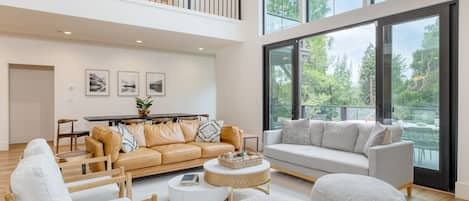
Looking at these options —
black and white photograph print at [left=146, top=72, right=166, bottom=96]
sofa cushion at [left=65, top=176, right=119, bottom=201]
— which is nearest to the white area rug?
sofa cushion at [left=65, top=176, right=119, bottom=201]

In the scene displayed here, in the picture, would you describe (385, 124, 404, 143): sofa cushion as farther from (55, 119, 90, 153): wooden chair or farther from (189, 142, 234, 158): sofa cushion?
(55, 119, 90, 153): wooden chair

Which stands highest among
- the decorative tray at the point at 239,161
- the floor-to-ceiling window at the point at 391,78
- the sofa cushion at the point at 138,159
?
the floor-to-ceiling window at the point at 391,78

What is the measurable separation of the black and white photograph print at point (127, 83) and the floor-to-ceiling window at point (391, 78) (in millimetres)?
4067

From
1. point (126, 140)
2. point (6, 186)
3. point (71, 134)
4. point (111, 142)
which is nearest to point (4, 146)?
point (71, 134)

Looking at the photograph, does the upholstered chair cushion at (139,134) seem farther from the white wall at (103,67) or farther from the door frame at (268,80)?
the white wall at (103,67)

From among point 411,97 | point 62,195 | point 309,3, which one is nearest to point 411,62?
point 411,97

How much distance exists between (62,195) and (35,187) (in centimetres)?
20

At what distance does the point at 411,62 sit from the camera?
3957 mm

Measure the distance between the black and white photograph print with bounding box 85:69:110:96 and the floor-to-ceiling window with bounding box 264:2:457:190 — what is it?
448 centimetres

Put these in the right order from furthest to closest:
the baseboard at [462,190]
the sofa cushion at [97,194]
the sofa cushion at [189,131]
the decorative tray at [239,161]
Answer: the sofa cushion at [189,131]
the baseboard at [462,190]
the decorative tray at [239,161]
the sofa cushion at [97,194]

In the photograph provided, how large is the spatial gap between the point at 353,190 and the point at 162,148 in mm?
2840

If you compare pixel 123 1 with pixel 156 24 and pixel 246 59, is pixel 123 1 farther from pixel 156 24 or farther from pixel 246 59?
pixel 246 59

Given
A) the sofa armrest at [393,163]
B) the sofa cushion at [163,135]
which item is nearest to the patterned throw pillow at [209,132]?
the sofa cushion at [163,135]

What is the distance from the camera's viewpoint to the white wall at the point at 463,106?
334 cm
